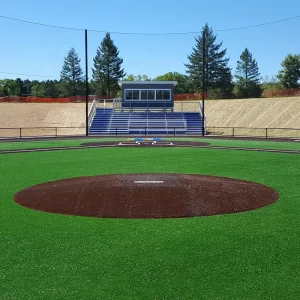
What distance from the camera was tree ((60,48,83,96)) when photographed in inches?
4043

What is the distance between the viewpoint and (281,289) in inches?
240

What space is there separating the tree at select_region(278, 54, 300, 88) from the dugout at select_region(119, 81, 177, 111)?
34.8 m

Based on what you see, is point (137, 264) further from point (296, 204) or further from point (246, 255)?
point (296, 204)

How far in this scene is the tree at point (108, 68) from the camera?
92.0 metres

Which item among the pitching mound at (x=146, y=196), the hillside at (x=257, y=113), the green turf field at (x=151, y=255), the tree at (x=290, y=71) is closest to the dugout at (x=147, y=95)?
the hillside at (x=257, y=113)

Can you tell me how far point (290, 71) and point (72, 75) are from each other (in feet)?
158

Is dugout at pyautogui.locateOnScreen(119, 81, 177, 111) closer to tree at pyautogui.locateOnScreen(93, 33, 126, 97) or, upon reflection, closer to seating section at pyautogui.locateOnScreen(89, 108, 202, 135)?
seating section at pyautogui.locateOnScreen(89, 108, 202, 135)

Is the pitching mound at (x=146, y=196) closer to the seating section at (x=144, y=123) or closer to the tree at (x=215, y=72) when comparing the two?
the seating section at (x=144, y=123)

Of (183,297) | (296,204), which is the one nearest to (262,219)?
(296,204)

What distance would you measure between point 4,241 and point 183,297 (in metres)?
4.10

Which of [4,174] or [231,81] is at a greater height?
[231,81]

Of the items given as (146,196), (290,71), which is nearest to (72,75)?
(290,71)

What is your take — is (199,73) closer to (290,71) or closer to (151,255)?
(290,71)

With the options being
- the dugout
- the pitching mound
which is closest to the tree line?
the dugout
